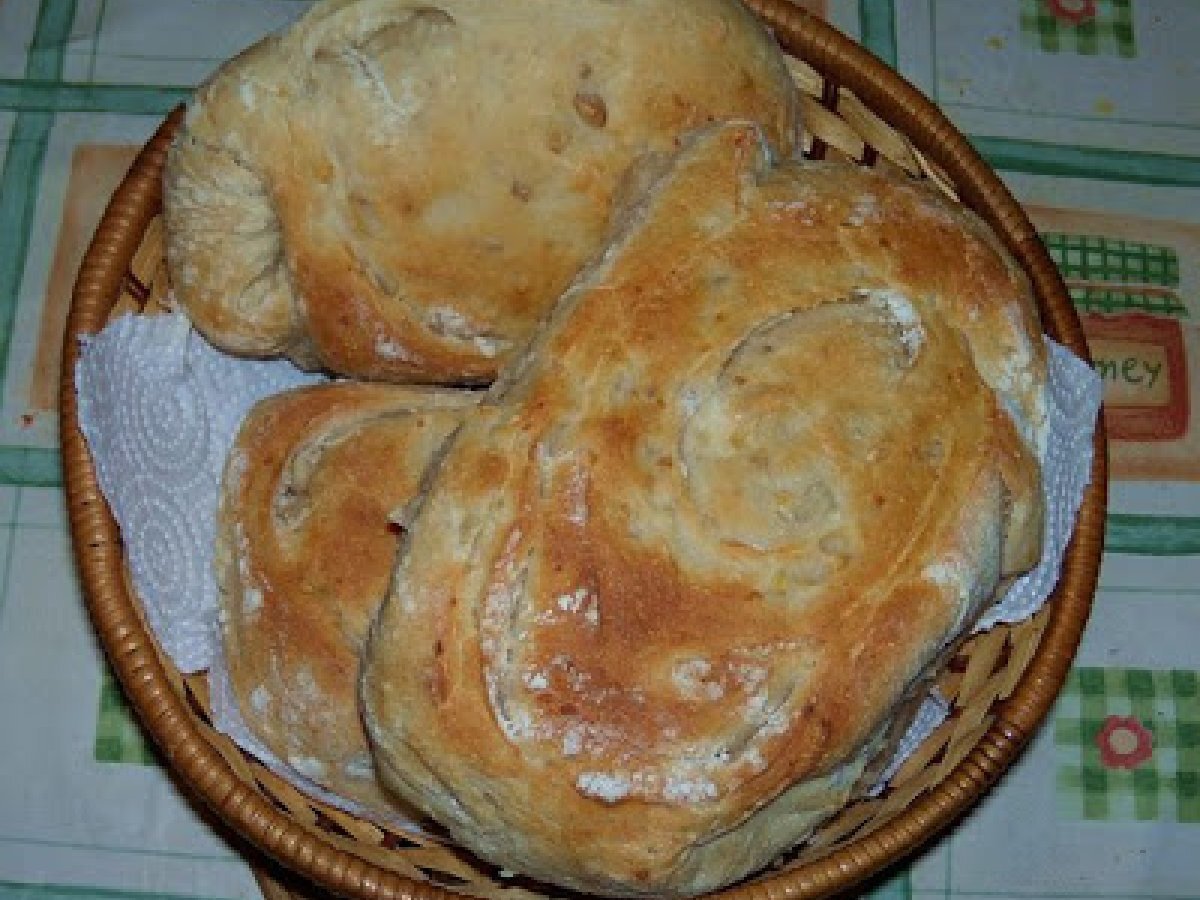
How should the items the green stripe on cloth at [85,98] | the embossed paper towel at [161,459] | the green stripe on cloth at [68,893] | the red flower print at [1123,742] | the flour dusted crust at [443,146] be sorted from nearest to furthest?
the flour dusted crust at [443,146] → the embossed paper towel at [161,459] → the green stripe on cloth at [68,893] → the red flower print at [1123,742] → the green stripe on cloth at [85,98]

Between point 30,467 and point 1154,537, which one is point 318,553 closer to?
point 30,467

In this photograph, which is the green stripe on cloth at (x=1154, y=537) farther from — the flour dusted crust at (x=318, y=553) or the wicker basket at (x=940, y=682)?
the flour dusted crust at (x=318, y=553)

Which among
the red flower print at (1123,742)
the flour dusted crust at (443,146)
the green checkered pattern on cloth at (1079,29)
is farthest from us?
the green checkered pattern on cloth at (1079,29)

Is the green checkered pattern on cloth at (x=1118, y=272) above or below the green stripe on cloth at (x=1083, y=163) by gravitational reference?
below

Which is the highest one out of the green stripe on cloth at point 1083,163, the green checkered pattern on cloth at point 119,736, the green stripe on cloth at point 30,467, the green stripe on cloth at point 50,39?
the green stripe on cloth at point 50,39

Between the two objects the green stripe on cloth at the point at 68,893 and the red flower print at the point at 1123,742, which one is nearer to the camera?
the green stripe on cloth at the point at 68,893

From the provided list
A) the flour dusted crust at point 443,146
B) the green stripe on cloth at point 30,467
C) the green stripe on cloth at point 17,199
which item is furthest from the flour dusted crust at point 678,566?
the green stripe on cloth at point 17,199

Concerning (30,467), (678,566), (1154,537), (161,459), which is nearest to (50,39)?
(30,467)
